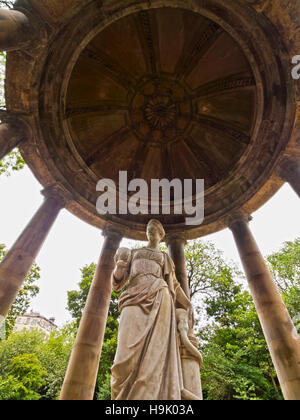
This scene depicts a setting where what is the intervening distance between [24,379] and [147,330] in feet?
64.3

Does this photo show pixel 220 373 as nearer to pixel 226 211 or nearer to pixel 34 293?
pixel 226 211

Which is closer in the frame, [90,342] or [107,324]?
[90,342]

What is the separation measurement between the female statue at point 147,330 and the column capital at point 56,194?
291 inches

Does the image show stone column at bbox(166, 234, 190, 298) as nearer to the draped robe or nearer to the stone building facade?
the draped robe

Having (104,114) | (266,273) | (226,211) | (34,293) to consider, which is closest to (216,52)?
(104,114)

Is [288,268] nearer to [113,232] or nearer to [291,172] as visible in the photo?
[291,172]

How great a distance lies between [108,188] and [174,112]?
18.5 ft

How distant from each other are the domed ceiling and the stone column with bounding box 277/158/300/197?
2.48 m

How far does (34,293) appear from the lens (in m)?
20.2

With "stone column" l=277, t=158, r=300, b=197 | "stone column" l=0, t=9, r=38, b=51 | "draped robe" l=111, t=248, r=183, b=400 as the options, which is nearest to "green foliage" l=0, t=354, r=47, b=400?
"draped robe" l=111, t=248, r=183, b=400

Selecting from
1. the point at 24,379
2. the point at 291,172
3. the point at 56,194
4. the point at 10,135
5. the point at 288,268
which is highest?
the point at 288,268

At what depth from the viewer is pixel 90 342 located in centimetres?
898

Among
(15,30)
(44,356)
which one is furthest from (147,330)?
(44,356)

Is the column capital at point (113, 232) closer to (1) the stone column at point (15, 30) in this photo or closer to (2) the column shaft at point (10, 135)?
(2) the column shaft at point (10, 135)
